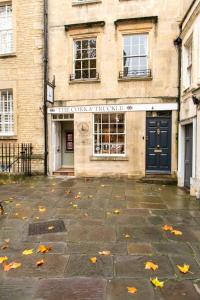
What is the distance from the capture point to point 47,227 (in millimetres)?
Result: 5340

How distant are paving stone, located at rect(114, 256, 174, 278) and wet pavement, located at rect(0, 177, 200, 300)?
1 cm

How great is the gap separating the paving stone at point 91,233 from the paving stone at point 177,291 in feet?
5.19

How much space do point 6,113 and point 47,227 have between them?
28.2ft

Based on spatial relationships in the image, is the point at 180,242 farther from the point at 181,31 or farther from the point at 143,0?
the point at 143,0

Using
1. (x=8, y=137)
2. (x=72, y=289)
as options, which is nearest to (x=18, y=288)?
(x=72, y=289)

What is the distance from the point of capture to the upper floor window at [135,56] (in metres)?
10.9

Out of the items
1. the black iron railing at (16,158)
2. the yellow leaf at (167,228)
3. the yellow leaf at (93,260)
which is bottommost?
the yellow leaf at (93,260)

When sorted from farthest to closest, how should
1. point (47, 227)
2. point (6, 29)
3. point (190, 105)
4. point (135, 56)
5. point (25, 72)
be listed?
point (6, 29) → point (25, 72) → point (135, 56) → point (190, 105) → point (47, 227)

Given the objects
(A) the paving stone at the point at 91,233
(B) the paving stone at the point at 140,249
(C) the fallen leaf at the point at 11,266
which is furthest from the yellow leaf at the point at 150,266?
(C) the fallen leaf at the point at 11,266

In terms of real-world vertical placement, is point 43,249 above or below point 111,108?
below

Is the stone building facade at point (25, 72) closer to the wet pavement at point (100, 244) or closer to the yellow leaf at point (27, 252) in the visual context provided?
the wet pavement at point (100, 244)

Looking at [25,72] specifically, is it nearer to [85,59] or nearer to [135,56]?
[85,59]

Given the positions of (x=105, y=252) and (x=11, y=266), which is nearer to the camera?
(x=11, y=266)

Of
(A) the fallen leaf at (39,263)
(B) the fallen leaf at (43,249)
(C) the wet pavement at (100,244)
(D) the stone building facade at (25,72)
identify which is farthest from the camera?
(D) the stone building facade at (25,72)
